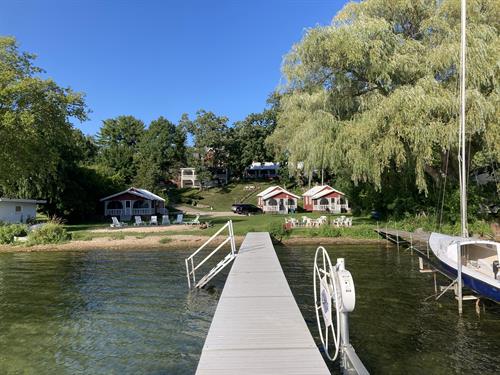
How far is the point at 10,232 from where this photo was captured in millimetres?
27031

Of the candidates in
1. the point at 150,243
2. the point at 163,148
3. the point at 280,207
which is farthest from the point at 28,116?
the point at 163,148

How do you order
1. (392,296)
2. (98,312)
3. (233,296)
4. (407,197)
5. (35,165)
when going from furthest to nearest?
(35,165), (407,197), (392,296), (98,312), (233,296)

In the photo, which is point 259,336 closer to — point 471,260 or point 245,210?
point 471,260

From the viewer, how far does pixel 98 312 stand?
11578 millimetres

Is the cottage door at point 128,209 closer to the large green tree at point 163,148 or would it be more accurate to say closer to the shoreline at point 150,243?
the shoreline at point 150,243

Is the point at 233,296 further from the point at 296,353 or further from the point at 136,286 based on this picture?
the point at 136,286

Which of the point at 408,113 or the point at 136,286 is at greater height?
the point at 408,113

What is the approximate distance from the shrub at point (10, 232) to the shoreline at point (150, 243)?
2.37 feet

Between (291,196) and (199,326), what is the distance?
43.7 m

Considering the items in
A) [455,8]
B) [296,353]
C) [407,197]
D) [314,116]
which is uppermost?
[455,8]

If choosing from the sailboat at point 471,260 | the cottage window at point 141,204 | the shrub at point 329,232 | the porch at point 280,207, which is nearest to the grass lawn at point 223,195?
the porch at point 280,207

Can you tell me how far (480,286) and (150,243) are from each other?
19.5m

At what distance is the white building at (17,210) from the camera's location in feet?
112

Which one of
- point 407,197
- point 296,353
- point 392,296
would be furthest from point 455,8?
point 296,353
